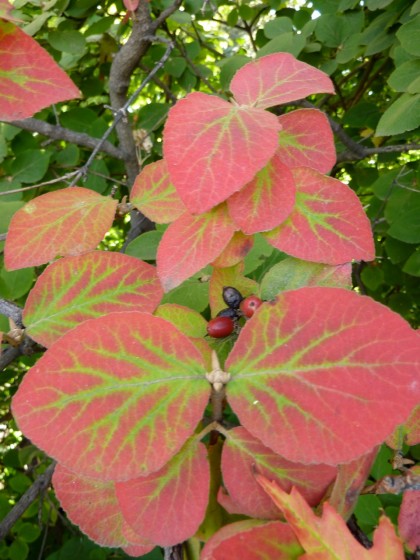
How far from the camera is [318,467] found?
Result: 299 mm

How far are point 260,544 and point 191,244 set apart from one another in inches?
7.0

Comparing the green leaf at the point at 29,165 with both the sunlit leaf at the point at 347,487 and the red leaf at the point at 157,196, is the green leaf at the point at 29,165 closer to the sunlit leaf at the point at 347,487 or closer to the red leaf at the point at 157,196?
the red leaf at the point at 157,196

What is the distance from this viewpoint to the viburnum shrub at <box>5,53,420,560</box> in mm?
277

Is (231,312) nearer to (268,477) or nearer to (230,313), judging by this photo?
(230,313)

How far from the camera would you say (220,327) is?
1.24 ft

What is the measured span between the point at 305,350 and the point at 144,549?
0.54 feet

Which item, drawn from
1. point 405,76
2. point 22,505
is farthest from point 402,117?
point 22,505

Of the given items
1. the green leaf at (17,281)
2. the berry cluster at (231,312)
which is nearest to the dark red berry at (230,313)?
the berry cluster at (231,312)

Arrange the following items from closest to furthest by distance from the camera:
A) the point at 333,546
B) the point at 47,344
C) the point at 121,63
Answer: the point at 333,546 < the point at 47,344 < the point at 121,63

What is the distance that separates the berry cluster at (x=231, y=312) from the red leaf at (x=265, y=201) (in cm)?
5

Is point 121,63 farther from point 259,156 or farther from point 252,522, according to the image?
point 252,522

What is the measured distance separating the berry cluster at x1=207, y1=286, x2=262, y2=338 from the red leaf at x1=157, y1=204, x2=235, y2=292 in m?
0.04

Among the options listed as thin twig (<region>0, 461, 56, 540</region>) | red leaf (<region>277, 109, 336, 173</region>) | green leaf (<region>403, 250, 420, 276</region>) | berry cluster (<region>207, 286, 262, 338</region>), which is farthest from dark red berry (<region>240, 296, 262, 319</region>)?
green leaf (<region>403, 250, 420, 276</region>)

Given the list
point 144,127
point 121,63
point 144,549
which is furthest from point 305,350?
point 144,127
